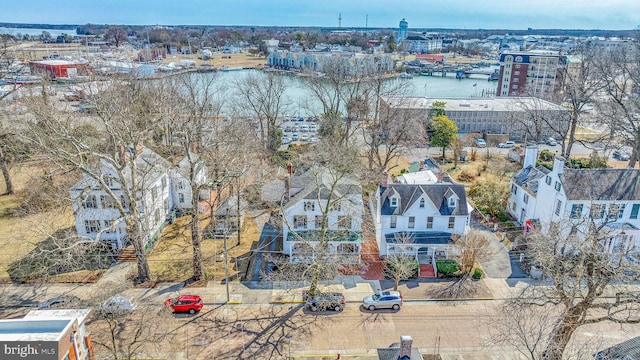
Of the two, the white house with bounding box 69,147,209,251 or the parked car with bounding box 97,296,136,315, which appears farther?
the white house with bounding box 69,147,209,251

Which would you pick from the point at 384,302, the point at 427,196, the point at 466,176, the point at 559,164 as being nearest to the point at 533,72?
the point at 466,176

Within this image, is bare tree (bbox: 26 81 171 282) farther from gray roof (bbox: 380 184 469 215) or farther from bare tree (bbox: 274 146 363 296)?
gray roof (bbox: 380 184 469 215)

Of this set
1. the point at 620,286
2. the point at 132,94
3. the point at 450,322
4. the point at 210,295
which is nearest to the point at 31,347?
the point at 210,295

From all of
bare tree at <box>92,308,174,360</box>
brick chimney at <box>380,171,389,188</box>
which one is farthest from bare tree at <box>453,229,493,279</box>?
bare tree at <box>92,308,174,360</box>

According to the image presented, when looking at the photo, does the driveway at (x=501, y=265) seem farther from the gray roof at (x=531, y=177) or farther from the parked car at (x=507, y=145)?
the parked car at (x=507, y=145)

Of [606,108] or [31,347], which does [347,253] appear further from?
[606,108]

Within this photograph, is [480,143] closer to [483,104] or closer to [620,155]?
[483,104]
